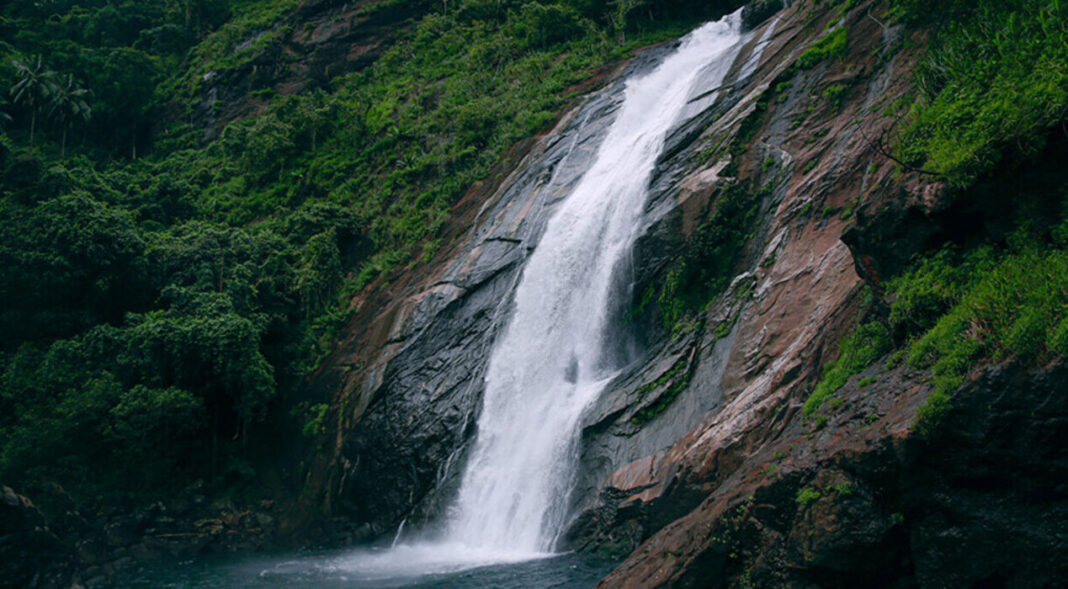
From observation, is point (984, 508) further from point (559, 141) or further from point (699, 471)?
point (559, 141)

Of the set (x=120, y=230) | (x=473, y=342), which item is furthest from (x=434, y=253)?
(x=120, y=230)

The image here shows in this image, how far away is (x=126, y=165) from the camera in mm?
43781

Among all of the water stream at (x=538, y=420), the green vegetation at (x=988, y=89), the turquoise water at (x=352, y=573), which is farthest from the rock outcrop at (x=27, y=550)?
the green vegetation at (x=988, y=89)

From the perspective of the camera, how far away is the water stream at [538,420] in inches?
589

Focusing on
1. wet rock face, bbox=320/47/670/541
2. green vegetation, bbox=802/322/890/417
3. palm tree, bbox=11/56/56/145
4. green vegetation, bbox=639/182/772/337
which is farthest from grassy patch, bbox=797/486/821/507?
palm tree, bbox=11/56/56/145

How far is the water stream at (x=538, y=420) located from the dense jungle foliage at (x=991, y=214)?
24.7 feet

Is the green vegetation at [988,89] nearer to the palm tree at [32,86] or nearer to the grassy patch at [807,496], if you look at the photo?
the grassy patch at [807,496]

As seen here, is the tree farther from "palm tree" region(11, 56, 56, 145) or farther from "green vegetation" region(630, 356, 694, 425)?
"green vegetation" region(630, 356, 694, 425)

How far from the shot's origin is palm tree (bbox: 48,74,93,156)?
42500 mm

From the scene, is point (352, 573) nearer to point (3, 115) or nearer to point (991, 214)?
point (991, 214)

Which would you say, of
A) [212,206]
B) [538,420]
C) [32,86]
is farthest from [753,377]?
[32,86]

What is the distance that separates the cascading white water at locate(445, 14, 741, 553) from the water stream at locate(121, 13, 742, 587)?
35 millimetres

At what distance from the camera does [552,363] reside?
Answer: 18.4 metres

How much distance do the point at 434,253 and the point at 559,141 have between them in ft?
22.6
